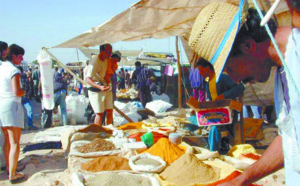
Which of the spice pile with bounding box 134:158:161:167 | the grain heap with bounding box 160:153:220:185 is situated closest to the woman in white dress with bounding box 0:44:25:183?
the spice pile with bounding box 134:158:161:167

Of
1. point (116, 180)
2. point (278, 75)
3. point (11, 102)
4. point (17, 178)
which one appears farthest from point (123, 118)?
point (278, 75)

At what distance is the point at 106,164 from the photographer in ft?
8.59

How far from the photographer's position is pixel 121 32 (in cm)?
401

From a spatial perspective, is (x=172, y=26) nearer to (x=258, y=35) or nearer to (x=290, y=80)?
(x=258, y=35)

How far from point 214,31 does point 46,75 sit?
13.8 ft

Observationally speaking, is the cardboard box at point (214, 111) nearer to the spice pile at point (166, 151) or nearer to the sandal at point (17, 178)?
the spice pile at point (166, 151)

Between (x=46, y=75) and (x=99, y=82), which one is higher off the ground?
(x=46, y=75)

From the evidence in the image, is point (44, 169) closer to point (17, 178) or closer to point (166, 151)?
point (17, 178)

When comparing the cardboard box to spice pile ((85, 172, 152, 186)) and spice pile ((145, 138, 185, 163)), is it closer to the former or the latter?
spice pile ((145, 138, 185, 163))

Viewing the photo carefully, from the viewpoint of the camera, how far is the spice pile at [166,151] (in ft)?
8.84

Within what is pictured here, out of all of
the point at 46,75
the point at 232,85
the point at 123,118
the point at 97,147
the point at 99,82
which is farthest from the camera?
the point at 123,118

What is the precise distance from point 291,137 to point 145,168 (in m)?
1.76

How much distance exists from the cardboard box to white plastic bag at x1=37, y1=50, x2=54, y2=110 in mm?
2453

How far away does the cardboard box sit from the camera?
3336 millimetres
